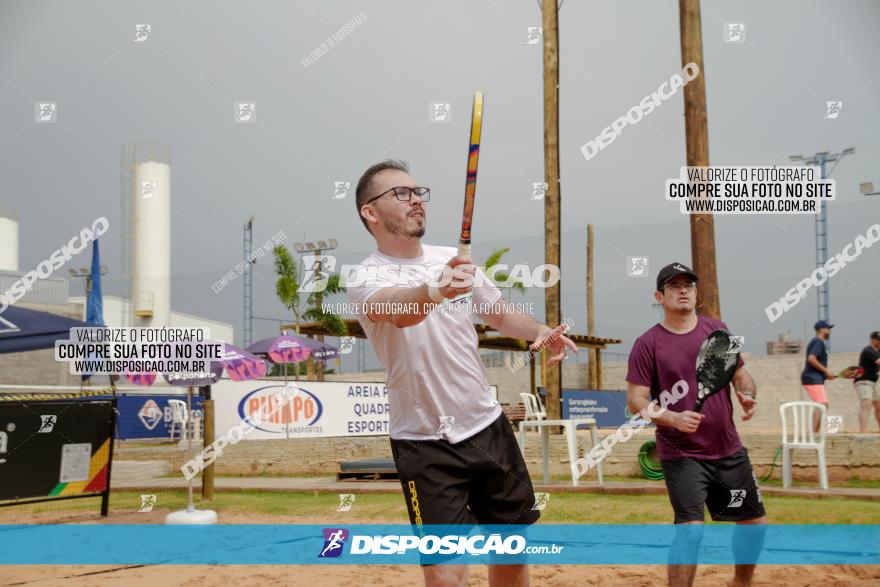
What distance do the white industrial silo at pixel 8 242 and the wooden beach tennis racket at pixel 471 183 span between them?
38.4 metres

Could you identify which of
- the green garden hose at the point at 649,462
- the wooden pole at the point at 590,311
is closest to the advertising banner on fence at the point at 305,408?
the green garden hose at the point at 649,462

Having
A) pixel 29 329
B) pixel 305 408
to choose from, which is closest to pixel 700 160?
pixel 29 329

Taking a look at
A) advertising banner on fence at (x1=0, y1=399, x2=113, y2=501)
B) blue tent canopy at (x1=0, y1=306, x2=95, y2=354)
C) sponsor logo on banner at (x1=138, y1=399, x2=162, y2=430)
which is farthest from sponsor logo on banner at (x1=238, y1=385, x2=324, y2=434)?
sponsor logo on banner at (x1=138, y1=399, x2=162, y2=430)

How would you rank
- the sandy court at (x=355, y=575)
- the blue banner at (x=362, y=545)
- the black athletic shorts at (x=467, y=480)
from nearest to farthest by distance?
the black athletic shorts at (x=467, y=480) → the sandy court at (x=355, y=575) → the blue banner at (x=362, y=545)

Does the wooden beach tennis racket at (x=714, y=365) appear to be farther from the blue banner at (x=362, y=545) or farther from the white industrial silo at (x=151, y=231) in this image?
the white industrial silo at (x=151, y=231)

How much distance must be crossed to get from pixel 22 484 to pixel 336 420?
733 cm

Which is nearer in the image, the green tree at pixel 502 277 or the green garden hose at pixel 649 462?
the green garden hose at pixel 649 462

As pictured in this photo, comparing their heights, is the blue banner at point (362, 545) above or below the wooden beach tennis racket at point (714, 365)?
below

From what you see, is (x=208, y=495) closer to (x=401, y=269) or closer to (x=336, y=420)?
(x=336, y=420)

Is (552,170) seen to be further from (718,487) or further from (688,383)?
(718,487)

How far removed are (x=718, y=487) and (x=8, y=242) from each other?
38.7 m

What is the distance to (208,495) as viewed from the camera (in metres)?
11.6

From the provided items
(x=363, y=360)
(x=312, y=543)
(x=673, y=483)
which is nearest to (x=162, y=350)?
(x=312, y=543)

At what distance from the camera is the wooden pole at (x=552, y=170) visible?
1563 centimetres
